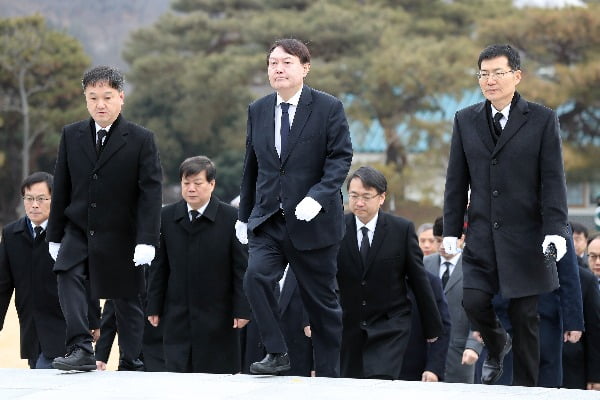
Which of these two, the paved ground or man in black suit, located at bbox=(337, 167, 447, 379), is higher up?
man in black suit, located at bbox=(337, 167, 447, 379)

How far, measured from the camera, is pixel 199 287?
8.69m

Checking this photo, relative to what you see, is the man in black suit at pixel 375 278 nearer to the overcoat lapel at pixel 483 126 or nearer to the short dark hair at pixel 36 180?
the overcoat lapel at pixel 483 126

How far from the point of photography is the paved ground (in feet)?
20.0

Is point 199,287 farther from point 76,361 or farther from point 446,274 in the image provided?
point 446,274

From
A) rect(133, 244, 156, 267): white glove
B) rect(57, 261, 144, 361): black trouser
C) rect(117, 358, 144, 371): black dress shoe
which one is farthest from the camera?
rect(117, 358, 144, 371): black dress shoe

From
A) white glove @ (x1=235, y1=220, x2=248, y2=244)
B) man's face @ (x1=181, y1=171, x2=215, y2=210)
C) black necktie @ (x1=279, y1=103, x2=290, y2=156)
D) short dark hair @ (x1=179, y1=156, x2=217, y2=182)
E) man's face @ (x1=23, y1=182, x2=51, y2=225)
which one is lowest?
white glove @ (x1=235, y1=220, x2=248, y2=244)

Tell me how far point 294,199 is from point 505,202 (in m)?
1.12

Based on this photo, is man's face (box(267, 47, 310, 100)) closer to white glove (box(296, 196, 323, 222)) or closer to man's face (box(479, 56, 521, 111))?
white glove (box(296, 196, 323, 222))

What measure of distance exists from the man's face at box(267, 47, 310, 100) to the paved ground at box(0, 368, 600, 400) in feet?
5.15

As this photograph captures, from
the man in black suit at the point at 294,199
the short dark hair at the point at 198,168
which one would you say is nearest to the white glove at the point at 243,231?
the man in black suit at the point at 294,199

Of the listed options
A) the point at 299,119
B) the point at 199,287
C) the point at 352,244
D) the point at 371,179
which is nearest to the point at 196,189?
the point at 199,287

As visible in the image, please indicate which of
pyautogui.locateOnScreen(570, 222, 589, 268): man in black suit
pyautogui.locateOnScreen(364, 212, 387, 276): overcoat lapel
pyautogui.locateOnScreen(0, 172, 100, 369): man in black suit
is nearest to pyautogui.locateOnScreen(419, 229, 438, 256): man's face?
pyautogui.locateOnScreen(570, 222, 589, 268): man in black suit

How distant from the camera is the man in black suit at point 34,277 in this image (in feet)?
27.5

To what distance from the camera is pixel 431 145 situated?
39531mm
